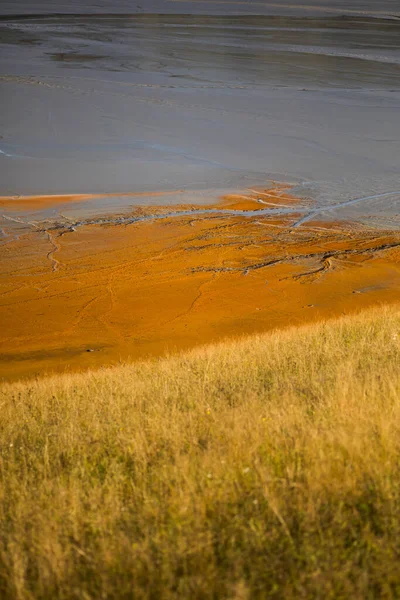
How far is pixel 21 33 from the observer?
5809 centimetres

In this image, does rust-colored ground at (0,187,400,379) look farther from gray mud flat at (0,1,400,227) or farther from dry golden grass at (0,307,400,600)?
dry golden grass at (0,307,400,600)

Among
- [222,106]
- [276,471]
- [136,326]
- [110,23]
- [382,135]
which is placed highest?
[110,23]

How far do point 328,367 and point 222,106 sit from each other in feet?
82.8

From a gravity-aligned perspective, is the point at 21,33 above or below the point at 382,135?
above

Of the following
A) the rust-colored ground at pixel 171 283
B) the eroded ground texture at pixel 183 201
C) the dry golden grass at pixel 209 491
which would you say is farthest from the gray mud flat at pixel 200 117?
the dry golden grass at pixel 209 491

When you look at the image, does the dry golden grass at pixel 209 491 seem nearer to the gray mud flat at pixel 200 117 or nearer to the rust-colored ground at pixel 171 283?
the rust-colored ground at pixel 171 283

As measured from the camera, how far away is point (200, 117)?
92.4ft

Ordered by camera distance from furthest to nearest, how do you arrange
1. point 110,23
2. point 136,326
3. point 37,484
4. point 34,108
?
point 110,23 → point 34,108 → point 136,326 → point 37,484

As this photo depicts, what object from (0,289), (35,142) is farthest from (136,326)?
(35,142)

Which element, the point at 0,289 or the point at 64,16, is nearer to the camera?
the point at 0,289

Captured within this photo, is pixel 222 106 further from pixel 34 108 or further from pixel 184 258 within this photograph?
pixel 184 258

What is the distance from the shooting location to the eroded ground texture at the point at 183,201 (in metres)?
11.8

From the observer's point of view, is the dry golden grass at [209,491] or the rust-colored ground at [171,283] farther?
the rust-colored ground at [171,283]

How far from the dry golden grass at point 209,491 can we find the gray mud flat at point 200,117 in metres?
11.8
